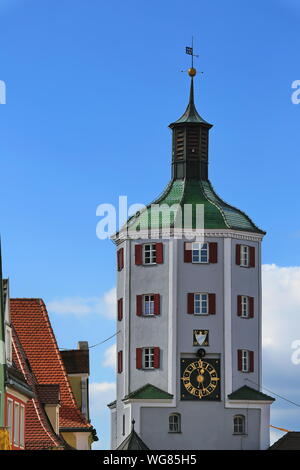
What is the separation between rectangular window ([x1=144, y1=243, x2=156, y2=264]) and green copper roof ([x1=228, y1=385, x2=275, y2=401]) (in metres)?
11.0

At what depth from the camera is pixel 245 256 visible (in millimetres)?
107688

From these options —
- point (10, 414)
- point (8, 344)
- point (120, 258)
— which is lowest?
point (10, 414)

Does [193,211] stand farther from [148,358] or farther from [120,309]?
[148,358]

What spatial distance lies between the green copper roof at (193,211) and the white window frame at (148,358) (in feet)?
28.9

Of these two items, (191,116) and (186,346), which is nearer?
(186,346)

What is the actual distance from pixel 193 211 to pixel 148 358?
11.8 m

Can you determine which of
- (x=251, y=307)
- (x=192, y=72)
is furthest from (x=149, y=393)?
(x=192, y=72)

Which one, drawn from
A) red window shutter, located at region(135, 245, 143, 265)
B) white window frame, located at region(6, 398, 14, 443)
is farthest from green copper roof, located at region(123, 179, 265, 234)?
white window frame, located at region(6, 398, 14, 443)

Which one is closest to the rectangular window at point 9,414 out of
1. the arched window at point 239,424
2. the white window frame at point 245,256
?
the arched window at point 239,424

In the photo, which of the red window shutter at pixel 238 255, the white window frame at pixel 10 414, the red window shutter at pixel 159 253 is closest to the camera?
the white window frame at pixel 10 414

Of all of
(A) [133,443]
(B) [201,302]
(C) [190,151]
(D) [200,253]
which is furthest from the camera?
(C) [190,151]

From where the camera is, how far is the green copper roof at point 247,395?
10531cm

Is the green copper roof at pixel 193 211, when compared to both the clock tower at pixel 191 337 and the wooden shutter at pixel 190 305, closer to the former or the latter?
the clock tower at pixel 191 337
